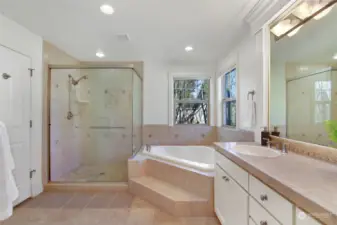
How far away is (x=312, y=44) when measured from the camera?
5.88ft

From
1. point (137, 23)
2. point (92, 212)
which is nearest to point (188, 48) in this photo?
point (137, 23)

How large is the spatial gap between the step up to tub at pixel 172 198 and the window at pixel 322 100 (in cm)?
141

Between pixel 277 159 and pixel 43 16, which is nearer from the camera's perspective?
pixel 277 159

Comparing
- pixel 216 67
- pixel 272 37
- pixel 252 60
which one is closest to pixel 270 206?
pixel 272 37

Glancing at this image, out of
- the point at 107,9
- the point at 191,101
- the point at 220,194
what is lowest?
the point at 220,194

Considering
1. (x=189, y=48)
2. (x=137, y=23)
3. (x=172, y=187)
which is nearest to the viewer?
(x=137, y=23)

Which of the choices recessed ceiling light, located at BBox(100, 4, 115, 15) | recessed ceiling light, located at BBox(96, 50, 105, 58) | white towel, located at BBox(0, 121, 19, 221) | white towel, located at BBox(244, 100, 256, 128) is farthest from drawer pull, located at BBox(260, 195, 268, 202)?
recessed ceiling light, located at BBox(96, 50, 105, 58)

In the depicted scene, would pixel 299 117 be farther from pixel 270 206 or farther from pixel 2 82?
pixel 2 82

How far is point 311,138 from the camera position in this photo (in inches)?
68.0

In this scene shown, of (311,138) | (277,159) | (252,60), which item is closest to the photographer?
(277,159)

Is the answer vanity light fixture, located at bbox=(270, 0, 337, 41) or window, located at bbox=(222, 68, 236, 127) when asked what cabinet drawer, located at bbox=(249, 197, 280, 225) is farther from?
window, located at bbox=(222, 68, 236, 127)

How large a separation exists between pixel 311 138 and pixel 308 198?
1014mm

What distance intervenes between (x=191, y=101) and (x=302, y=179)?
3.77 metres

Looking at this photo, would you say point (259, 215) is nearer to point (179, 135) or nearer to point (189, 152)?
point (189, 152)
